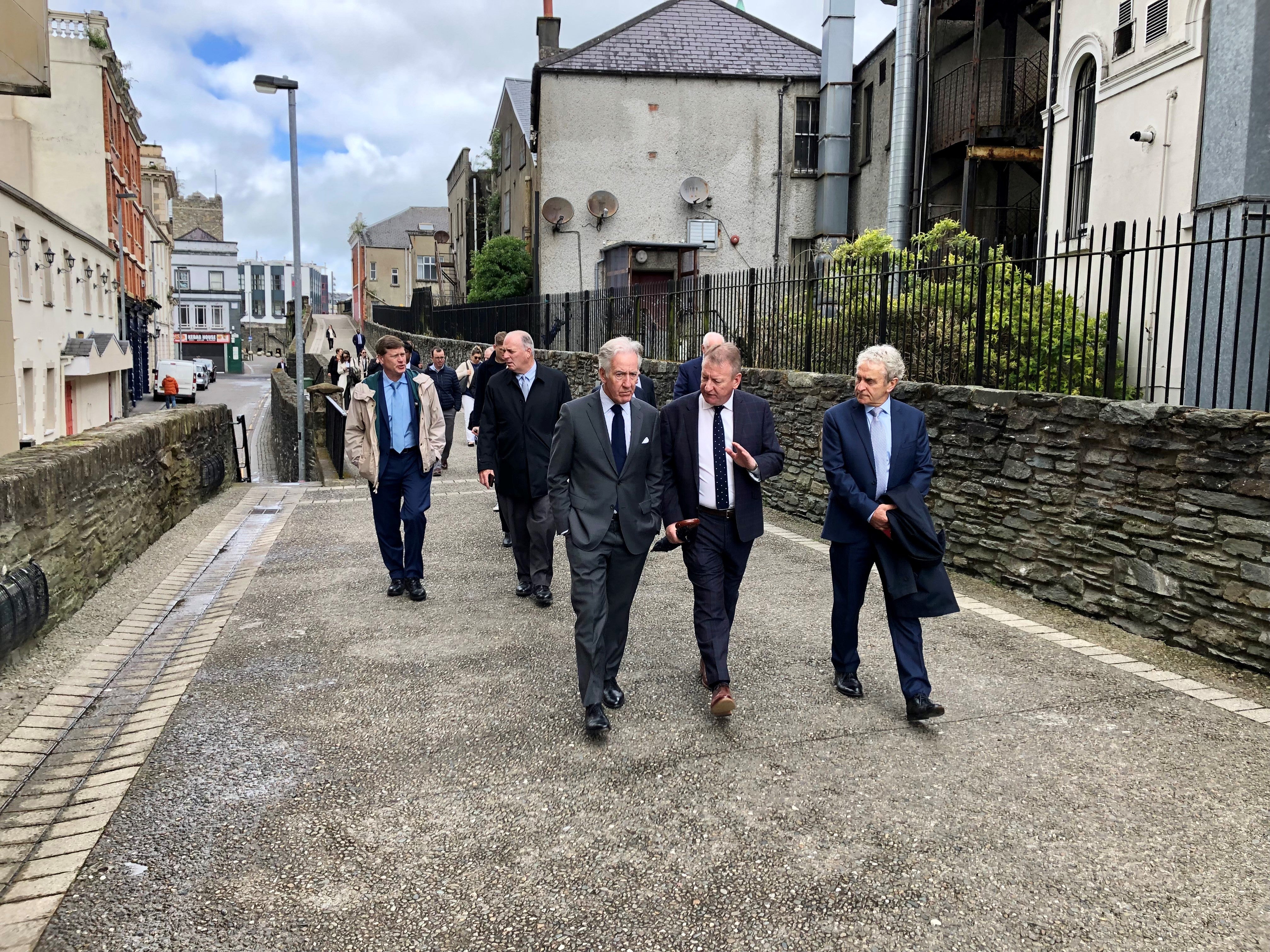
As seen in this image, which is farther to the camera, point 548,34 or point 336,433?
point 548,34

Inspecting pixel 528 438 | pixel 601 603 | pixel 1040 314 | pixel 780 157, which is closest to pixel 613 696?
pixel 601 603

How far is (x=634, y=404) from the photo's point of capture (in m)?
5.10

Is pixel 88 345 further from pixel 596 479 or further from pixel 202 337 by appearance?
pixel 202 337

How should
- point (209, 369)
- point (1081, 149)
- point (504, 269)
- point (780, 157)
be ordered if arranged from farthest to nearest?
point (209, 369)
point (504, 269)
point (780, 157)
point (1081, 149)

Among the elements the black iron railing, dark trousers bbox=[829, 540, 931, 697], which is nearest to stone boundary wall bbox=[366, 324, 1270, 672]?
dark trousers bbox=[829, 540, 931, 697]

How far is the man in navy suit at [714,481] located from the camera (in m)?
5.15

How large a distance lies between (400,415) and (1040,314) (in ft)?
15.6

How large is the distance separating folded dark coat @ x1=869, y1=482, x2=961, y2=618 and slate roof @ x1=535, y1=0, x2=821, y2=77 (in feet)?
80.2

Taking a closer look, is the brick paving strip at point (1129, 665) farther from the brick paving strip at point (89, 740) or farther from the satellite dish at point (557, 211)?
the satellite dish at point (557, 211)

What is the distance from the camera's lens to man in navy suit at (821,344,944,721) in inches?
197

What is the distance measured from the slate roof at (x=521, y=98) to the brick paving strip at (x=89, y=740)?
28921mm

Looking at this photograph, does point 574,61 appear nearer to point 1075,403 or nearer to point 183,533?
point 183,533

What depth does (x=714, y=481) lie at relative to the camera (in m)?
5.17

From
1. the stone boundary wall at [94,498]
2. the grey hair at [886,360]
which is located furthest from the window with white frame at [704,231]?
the grey hair at [886,360]
